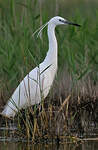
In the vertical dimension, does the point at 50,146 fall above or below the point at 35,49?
below

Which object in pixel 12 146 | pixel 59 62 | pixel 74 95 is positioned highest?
pixel 59 62

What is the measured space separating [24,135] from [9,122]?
1054mm

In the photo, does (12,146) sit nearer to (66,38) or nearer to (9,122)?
(9,122)

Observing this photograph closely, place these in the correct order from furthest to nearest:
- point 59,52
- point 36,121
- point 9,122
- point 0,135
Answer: point 59,52, point 9,122, point 0,135, point 36,121

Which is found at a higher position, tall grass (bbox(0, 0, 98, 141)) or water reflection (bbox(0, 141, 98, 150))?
tall grass (bbox(0, 0, 98, 141))

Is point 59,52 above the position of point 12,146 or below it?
above

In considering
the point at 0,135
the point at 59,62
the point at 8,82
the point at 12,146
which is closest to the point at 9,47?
the point at 8,82

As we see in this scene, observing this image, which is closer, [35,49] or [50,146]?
[50,146]

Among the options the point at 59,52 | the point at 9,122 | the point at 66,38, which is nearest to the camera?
the point at 9,122

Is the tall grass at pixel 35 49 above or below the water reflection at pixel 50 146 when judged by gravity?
above

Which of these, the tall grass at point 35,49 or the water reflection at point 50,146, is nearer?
the water reflection at point 50,146

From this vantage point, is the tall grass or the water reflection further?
the tall grass

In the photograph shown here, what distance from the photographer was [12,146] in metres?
5.76

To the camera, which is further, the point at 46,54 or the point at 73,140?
the point at 46,54
